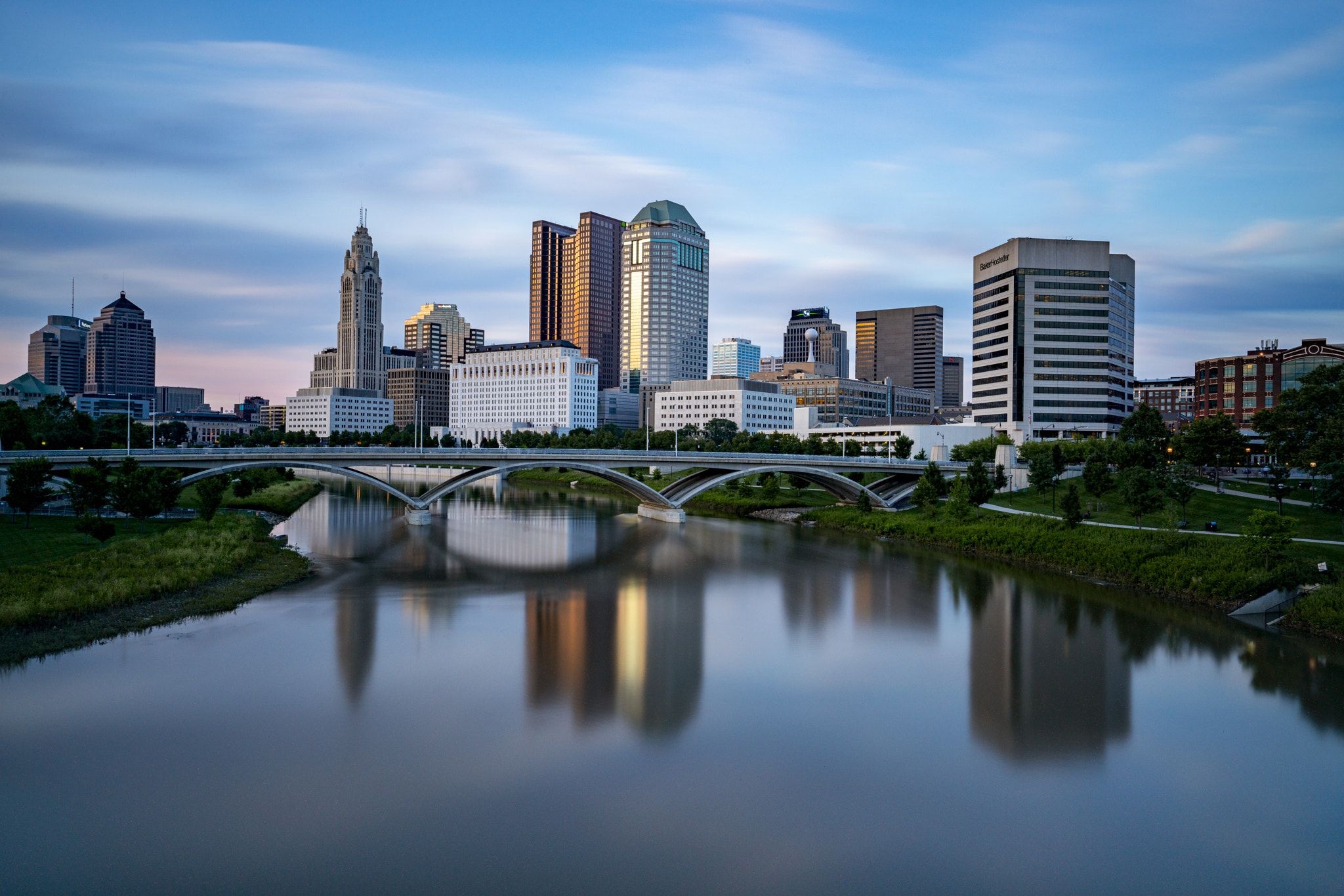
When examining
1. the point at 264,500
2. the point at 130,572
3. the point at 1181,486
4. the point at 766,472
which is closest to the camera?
the point at 130,572

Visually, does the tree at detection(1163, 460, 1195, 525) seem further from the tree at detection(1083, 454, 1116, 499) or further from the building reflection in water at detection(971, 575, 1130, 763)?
the building reflection in water at detection(971, 575, 1130, 763)

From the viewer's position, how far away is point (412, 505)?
217ft

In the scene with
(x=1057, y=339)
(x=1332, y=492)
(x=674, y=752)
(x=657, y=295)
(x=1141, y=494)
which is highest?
(x=657, y=295)

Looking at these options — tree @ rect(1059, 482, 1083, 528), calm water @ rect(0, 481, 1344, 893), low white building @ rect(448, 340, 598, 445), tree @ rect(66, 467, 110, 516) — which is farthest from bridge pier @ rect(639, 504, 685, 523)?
low white building @ rect(448, 340, 598, 445)

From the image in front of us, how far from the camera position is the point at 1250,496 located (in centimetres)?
5566

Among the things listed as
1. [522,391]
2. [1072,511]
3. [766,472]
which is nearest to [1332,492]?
[1072,511]

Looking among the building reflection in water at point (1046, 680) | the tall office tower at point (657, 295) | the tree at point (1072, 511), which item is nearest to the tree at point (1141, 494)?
the tree at point (1072, 511)

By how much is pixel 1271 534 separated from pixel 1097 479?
61.8ft

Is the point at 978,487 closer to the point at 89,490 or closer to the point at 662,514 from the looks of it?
the point at 662,514

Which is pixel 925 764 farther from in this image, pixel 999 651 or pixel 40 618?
pixel 40 618

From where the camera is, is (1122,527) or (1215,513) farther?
(1215,513)

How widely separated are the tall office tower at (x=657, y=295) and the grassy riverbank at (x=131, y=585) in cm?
15127

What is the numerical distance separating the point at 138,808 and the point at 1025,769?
17841mm

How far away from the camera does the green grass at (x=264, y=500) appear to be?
66300 millimetres
